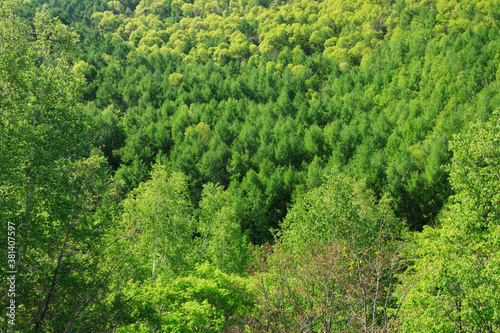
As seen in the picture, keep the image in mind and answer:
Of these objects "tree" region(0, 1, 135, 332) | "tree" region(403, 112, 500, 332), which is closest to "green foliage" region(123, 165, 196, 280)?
"tree" region(0, 1, 135, 332)

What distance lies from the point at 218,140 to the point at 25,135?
38070 millimetres

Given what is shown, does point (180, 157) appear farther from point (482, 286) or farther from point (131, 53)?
point (131, 53)

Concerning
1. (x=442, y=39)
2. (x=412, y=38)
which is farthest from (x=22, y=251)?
(x=412, y=38)

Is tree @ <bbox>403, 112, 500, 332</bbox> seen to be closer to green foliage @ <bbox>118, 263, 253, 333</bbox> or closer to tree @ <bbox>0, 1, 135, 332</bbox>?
green foliage @ <bbox>118, 263, 253, 333</bbox>

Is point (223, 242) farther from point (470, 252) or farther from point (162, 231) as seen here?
point (470, 252)

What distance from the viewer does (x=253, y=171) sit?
1585 inches

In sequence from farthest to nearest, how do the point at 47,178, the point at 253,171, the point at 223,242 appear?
1. the point at 253,171
2. the point at 223,242
3. the point at 47,178

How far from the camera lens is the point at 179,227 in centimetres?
2119

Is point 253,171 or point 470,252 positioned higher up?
point 470,252

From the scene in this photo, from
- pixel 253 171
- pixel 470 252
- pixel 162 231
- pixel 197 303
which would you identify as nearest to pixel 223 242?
pixel 162 231

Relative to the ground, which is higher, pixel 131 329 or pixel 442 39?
pixel 442 39

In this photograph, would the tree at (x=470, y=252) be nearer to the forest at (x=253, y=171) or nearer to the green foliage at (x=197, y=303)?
the forest at (x=253, y=171)

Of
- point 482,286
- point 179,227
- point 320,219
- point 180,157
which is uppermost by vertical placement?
point 482,286

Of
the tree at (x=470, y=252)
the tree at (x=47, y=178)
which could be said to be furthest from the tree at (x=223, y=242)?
the tree at (x=470, y=252)
